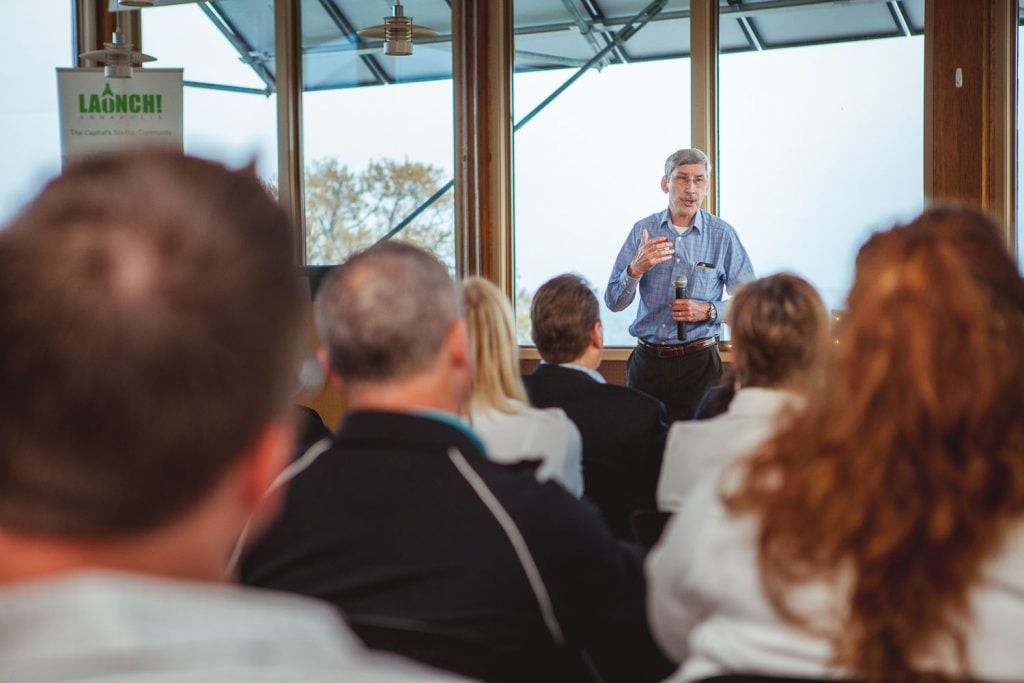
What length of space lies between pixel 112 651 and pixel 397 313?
1.42 m

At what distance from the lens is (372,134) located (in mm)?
7992

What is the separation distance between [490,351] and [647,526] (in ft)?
2.55

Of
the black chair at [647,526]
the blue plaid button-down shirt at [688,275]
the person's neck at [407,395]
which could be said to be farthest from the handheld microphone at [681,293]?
the person's neck at [407,395]

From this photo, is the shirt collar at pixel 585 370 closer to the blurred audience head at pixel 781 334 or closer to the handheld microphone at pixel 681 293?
the blurred audience head at pixel 781 334

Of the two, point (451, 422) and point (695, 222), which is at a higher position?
point (695, 222)

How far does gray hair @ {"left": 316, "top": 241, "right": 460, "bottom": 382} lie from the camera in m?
1.92

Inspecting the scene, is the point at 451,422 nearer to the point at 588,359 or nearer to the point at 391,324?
the point at 391,324

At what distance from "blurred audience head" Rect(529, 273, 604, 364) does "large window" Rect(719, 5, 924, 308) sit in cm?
322

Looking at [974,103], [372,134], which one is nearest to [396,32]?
[372,134]

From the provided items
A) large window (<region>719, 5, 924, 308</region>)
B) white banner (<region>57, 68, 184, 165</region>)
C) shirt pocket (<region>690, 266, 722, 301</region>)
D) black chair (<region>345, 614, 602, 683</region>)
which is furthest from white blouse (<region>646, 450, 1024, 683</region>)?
white banner (<region>57, 68, 184, 165</region>)

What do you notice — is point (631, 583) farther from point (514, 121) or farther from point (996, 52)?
point (514, 121)

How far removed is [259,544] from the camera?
177 centimetres

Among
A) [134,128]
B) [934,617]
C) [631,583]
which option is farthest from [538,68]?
[934,617]

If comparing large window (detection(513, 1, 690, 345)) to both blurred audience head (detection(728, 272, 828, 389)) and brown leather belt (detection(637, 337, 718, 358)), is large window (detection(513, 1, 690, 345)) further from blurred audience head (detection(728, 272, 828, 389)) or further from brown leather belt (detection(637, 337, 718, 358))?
blurred audience head (detection(728, 272, 828, 389))
